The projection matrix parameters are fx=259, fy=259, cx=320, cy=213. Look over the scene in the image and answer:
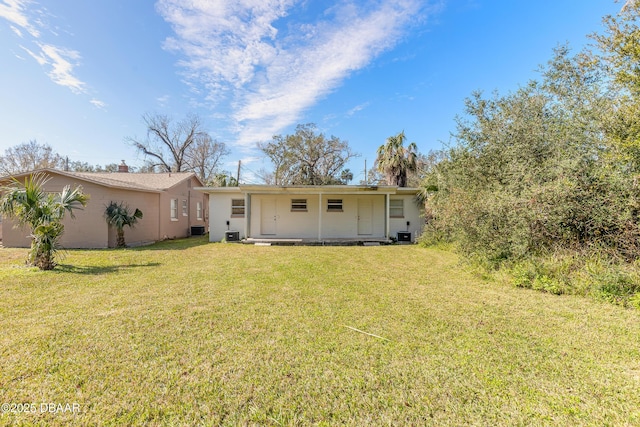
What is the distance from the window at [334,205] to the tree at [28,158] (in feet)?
95.6

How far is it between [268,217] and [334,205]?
11.2 feet

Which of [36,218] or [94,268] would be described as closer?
[36,218]

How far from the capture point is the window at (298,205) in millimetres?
13180

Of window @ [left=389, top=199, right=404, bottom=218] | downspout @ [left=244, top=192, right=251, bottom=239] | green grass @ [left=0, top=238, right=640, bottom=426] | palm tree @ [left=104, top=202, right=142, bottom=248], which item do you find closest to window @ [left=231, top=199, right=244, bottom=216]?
downspout @ [left=244, top=192, right=251, bottom=239]

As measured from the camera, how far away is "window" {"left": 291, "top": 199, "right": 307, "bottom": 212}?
13180mm

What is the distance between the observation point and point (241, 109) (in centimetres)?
1928

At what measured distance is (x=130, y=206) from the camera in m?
11.4

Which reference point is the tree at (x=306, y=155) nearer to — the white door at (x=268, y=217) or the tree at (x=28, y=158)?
the white door at (x=268, y=217)

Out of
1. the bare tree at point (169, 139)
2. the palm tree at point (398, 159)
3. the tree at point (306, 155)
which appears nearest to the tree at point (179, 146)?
Result: the bare tree at point (169, 139)

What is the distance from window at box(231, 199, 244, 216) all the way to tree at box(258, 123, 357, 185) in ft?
34.7

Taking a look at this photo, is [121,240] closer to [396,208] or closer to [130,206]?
[130,206]

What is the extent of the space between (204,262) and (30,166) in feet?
103

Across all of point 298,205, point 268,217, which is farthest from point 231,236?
point 298,205

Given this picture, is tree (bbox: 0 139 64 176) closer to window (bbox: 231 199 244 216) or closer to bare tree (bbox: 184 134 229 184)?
bare tree (bbox: 184 134 229 184)
